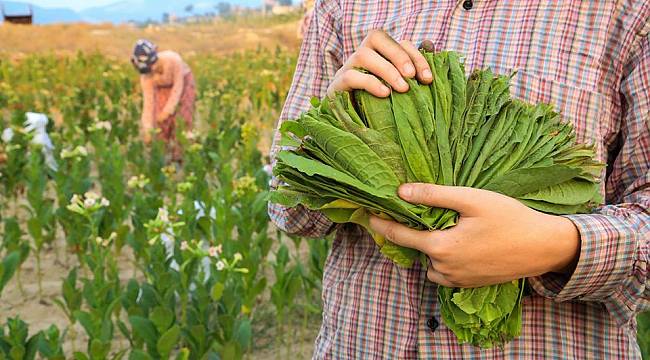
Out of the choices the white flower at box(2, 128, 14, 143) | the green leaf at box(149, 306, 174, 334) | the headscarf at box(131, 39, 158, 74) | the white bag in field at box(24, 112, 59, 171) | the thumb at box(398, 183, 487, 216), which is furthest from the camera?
the headscarf at box(131, 39, 158, 74)

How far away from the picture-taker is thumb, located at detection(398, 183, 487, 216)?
84 cm

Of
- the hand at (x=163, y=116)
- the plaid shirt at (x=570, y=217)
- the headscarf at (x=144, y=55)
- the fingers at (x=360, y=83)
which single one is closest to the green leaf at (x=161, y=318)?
the plaid shirt at (x=570, y=217)

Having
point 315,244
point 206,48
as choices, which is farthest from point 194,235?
point 206,48

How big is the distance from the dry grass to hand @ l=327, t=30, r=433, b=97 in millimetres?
12476

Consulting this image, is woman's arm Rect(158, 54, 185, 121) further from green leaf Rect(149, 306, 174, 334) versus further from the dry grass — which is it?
the dry grass

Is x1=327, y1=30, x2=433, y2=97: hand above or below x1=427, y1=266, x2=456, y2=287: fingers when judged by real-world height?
above

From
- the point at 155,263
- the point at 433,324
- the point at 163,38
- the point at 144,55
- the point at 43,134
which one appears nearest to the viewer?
the point at 433,324

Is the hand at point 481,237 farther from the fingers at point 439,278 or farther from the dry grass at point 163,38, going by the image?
the dry grass at point 163,38

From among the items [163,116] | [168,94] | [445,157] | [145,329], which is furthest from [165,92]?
[445,157]

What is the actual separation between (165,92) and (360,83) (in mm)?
6552

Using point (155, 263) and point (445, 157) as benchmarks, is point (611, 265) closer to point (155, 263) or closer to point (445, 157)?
point (445, 157)

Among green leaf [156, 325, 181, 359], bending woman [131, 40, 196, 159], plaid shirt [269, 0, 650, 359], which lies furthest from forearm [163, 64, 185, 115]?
plaid shirt [269, 0, 650, 359]

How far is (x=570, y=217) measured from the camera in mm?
915

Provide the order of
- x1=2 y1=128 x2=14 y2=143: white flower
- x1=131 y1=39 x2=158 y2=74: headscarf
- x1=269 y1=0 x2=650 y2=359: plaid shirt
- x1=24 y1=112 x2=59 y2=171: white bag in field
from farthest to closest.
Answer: x1=131 y1=39 x2=158 y2=74: headscarf
x1=24 y1=112 x2=59 y2=171: white bag in field
x1=2 y1=128 x2=14 y2=143: white flower
x1=269 y1=0 x2=650 y2=359: plaid shirt
